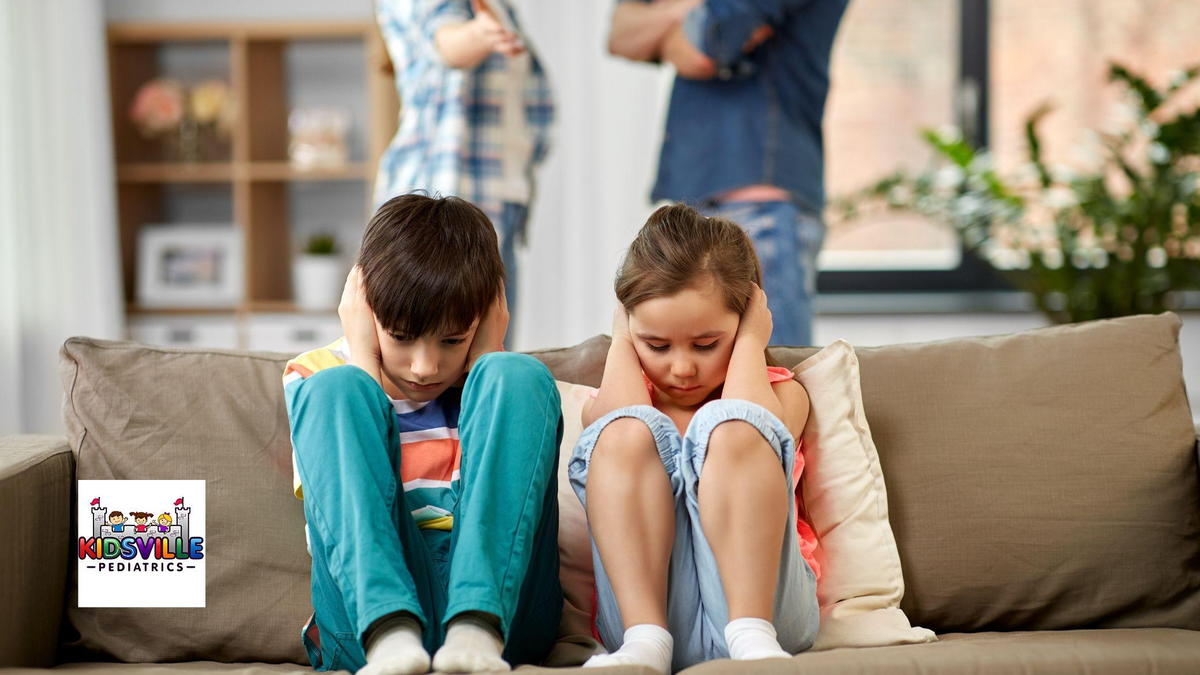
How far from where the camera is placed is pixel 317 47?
389cm

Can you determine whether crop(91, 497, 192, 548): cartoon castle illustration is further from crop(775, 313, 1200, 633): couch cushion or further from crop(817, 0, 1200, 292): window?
crop(817, 0, 1200, 292): window

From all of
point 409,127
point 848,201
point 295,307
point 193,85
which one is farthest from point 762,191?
point 193,85

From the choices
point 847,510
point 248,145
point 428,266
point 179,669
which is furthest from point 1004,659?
point 248,145

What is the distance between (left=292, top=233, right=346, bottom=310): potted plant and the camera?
3.66m

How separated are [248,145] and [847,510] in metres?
2.75

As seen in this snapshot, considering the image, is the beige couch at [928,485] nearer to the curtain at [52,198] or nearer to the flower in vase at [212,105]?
the curtain at [52,198]

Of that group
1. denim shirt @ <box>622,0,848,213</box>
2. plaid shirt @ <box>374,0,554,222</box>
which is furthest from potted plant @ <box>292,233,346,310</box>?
denim shirt @ <box>622,0,848,213</box>

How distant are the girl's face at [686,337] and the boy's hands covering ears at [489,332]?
175 mm

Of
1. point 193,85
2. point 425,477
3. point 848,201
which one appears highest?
point 193,85

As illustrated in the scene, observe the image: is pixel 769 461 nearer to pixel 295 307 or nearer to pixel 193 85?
pixel 295 307

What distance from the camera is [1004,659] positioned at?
1.32 meters

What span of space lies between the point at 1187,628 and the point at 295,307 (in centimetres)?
275

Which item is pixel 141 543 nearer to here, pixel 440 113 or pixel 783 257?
pixel 440 113

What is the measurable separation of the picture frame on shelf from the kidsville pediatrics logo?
7.42ft
